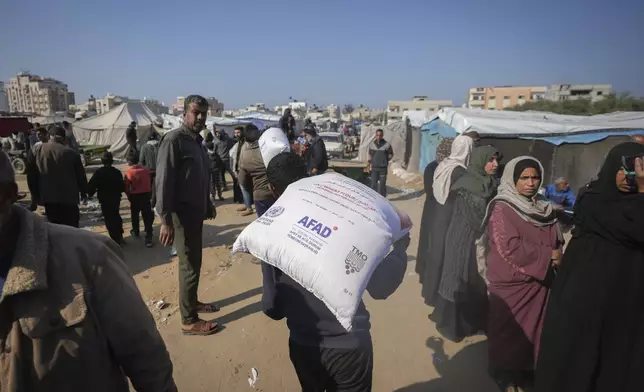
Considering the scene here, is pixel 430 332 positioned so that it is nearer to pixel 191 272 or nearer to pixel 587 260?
pixel 587 260

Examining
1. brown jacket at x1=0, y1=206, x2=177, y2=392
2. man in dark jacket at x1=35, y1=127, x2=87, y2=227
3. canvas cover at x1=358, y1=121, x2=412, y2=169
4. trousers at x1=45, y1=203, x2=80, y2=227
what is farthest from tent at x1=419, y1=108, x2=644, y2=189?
brown jacket at x1=0, y1=206, x2=177, y2=392

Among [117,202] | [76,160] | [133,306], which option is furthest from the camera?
[117,202]

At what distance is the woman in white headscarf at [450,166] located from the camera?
342 centimetres

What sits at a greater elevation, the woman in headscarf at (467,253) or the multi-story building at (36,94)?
the multi-story building at (36,94)

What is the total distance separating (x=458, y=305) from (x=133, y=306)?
277cm

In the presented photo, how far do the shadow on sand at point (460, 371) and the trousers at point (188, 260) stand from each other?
71.7 inches

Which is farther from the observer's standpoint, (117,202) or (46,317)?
(117,202)

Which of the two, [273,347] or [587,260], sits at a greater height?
[587,260]

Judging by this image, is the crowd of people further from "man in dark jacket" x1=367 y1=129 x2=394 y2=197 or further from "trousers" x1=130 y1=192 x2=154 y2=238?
"man in dark jacket" x1=367 y1=129 x2=394 y2=197

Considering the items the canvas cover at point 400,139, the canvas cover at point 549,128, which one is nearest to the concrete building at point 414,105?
the canvas cover at point 400,139

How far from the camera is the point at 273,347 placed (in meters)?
3.08

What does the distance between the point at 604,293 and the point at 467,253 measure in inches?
47.6

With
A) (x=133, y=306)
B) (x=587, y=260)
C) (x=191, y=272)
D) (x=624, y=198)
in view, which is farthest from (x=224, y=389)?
(x=624, y=198)

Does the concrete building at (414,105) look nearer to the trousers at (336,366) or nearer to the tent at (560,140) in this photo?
the tent at (560,140)
